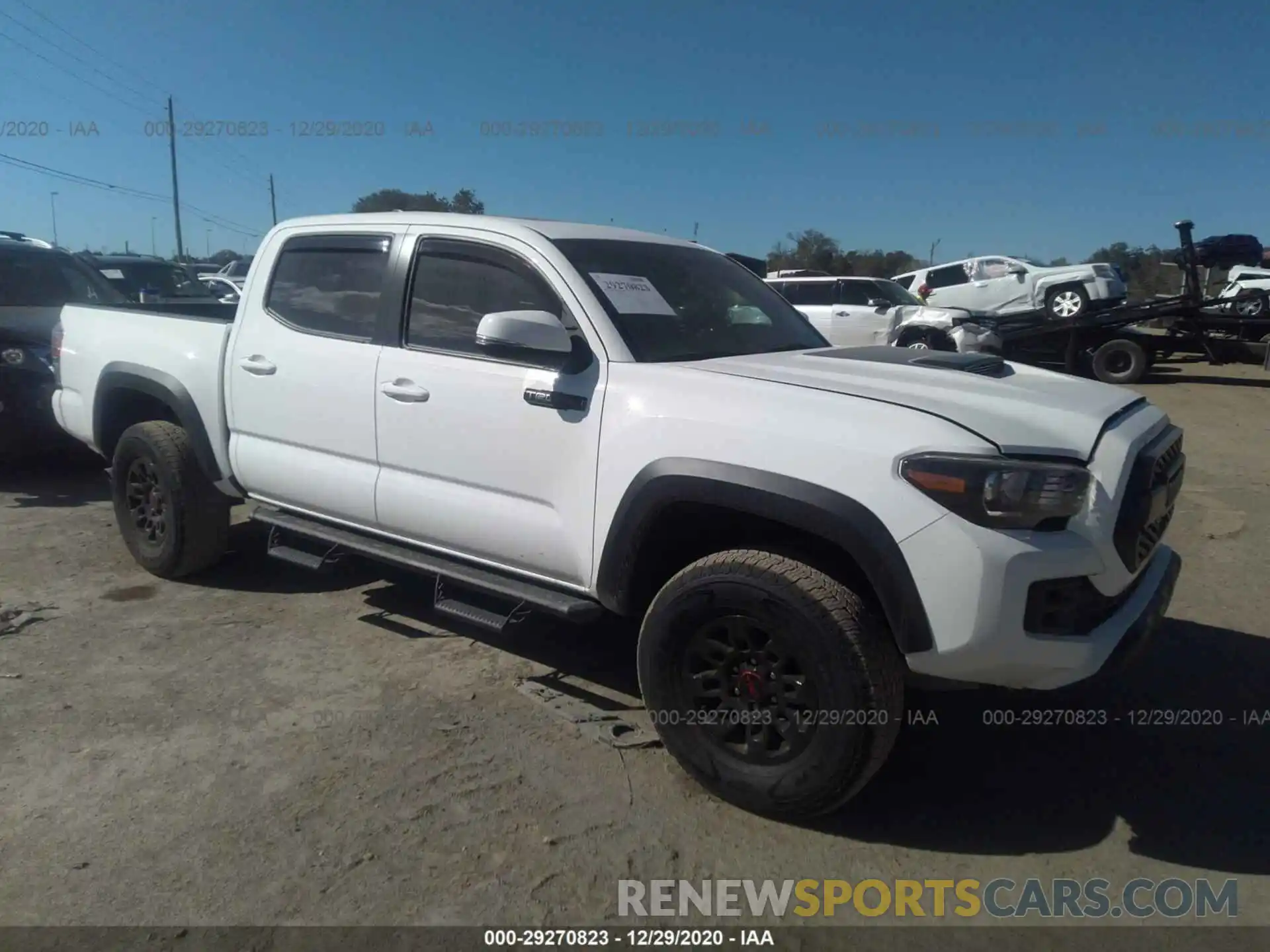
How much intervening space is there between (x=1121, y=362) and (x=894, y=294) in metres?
3.79

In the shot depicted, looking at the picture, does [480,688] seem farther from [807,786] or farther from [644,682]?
[807,786]

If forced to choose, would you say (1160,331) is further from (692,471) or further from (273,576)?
(692,471)

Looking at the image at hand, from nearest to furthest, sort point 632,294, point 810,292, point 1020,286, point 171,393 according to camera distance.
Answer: point 632,294
point 171,393
point 810,292
point 1020,286

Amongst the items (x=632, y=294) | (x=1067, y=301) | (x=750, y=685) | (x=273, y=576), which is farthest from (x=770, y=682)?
(x=1067, y=301)

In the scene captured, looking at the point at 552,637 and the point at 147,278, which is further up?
the point at 147,278

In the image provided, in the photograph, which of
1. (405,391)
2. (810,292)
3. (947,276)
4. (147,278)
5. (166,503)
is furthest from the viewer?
(947,276)

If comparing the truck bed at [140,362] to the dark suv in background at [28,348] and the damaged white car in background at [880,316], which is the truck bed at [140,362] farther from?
the damaged white car in background at [880,316]

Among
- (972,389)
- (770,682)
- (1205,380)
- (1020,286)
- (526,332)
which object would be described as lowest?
(770,682)

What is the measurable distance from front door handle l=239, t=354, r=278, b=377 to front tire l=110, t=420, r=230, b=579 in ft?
2.24

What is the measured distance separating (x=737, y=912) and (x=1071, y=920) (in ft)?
2.98

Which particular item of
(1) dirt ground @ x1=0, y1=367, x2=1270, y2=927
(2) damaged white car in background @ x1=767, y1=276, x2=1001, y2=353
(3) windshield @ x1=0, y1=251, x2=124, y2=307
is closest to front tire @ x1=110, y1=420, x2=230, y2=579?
(1) dirt ground @ x1=0, y1=367, x2=1270, y2=927

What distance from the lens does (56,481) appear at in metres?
7.63
